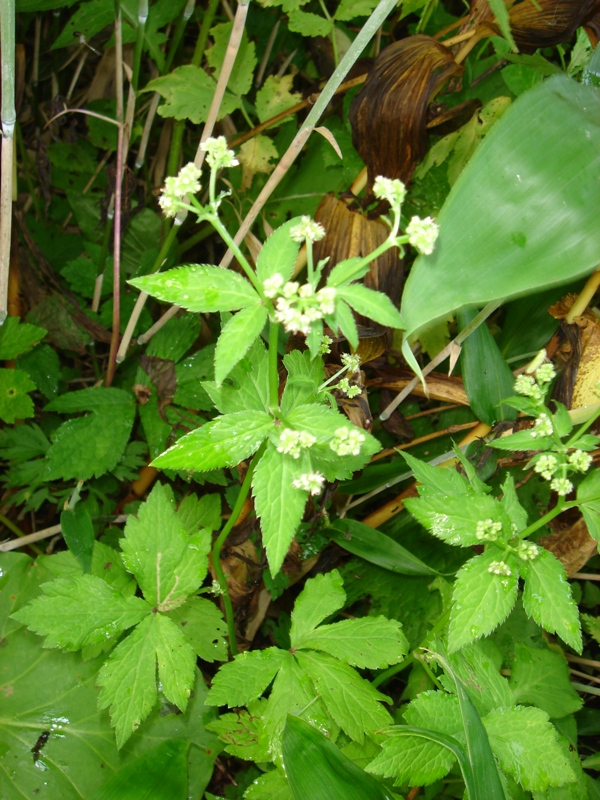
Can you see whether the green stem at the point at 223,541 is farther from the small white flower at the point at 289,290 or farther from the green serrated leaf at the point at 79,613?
the small white flower at the point at 289,290

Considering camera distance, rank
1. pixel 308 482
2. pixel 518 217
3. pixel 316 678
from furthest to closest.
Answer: pixel 316 678 < pixel 518 217 < pixel 308 482

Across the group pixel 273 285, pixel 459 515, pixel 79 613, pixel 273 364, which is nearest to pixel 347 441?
pixel 273 364

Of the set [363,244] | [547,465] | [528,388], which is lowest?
[547,465]

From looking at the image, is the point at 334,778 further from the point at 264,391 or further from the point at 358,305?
the point at 358,305

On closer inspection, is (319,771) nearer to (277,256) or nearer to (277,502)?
(277,502)

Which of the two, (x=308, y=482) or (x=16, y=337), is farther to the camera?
(x=16, y=337)

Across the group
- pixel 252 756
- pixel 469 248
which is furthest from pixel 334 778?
pixel 469 248

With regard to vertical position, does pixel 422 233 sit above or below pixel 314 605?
above

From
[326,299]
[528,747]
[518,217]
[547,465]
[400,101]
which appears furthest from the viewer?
[400,101]
